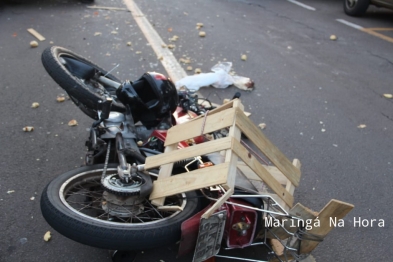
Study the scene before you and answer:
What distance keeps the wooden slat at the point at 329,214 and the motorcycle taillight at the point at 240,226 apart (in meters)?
0.34

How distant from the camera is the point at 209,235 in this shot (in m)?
2.49

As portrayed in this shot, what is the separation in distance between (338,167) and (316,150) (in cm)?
32

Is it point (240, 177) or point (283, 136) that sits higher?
point (240, 177)

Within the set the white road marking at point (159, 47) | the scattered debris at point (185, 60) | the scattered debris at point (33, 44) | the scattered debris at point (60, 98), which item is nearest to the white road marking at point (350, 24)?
the white road marking at point (159, 47)

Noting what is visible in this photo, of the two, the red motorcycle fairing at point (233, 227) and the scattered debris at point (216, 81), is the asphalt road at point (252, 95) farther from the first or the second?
the red motorcycle fairing at point (233, 227)

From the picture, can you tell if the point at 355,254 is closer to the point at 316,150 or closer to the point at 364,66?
the point at 316,150

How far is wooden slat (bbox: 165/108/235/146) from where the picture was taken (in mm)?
2867

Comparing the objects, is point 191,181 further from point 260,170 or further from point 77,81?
point 77,81

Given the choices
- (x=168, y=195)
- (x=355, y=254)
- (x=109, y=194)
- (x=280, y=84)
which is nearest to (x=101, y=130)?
(x=109, y=194)

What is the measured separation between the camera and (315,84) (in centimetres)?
592

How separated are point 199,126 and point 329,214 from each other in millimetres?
1004

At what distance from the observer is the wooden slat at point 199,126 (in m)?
2.87

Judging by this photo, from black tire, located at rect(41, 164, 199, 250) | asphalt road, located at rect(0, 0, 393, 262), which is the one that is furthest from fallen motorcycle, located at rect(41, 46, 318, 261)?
asphalt road, located at rect(0, 0, 393, 262)

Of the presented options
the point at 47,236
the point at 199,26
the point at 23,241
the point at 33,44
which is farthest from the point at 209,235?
the point at 199,26
